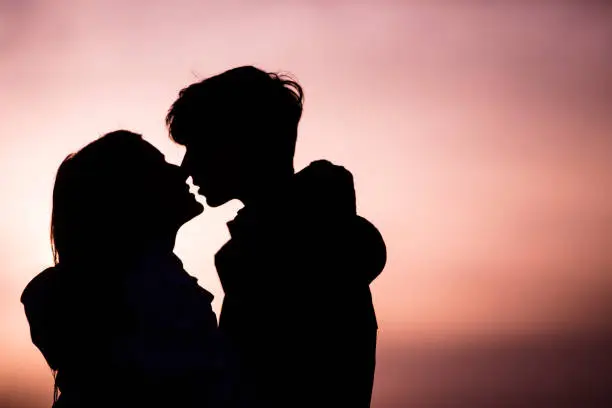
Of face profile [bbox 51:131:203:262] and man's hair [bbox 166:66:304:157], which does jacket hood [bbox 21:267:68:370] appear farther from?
man's hair [bbox 166:66:304:157]

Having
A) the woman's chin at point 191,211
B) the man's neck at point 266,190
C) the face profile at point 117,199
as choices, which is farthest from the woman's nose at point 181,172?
the man's neck at point 266,190

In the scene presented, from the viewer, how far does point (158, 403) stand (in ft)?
9.67

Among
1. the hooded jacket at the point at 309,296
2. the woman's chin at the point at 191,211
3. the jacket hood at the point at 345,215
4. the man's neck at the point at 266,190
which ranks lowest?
the hooded jacket at the point at 309,296

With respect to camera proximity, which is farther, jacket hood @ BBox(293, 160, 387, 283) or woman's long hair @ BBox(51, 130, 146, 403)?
woman's long hair @ BBox(51, 130, 146, 403)

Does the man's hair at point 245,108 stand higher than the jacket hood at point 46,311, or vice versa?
the man's hair at point 245,108

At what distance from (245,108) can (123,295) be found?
90 cm

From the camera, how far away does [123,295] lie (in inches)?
125

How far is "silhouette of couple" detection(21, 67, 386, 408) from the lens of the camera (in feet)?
8.63

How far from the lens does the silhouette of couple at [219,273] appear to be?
263 cm

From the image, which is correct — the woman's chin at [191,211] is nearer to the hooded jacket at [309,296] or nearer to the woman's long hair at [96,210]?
the woman's long hair at [96,210]

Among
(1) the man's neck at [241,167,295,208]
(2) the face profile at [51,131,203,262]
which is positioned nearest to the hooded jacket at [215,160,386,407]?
(1) the man's neck at [241,167,295,208]

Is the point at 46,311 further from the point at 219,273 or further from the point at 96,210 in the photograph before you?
the point at 219,273

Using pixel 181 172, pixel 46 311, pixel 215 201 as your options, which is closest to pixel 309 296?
pixel 215 201

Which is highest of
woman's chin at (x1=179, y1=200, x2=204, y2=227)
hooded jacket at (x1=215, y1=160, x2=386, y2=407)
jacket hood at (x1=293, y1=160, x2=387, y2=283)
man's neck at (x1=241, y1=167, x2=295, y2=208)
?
woman's chin at (x1=179, y1=200, x2=204, y2=227)
